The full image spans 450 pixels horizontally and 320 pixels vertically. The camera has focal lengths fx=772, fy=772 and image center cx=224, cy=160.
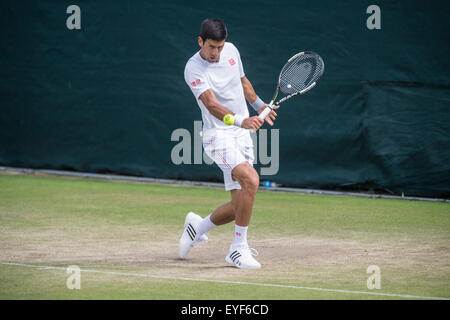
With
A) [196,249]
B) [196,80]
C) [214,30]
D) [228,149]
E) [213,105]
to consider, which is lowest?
[196,249]

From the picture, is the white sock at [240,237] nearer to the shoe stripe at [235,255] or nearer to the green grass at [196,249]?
the shoe stripe at [235,255]

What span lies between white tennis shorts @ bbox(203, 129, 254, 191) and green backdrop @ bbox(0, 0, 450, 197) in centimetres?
377

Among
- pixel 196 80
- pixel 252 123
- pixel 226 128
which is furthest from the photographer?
pixel 226 128

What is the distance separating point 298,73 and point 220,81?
0.70 metres

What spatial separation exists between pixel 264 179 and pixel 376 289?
525 cm

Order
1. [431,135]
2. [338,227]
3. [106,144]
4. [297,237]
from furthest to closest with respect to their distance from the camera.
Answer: [106,144] < [431,135] < [338,227] < [297,237]

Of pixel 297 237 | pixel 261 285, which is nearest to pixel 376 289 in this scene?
pixel 261 285

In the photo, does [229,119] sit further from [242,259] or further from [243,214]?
[242,259]

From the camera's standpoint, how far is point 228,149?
552cm

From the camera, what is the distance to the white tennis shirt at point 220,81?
554 cm

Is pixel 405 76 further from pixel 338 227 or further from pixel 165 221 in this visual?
pixel 165 221

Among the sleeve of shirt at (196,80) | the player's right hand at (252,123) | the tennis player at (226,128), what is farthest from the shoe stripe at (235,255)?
the sleeve of shirt at (196,80)

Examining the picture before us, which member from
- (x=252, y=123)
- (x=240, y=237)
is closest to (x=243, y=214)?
(x=240, y=237)

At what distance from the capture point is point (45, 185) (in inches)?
393
